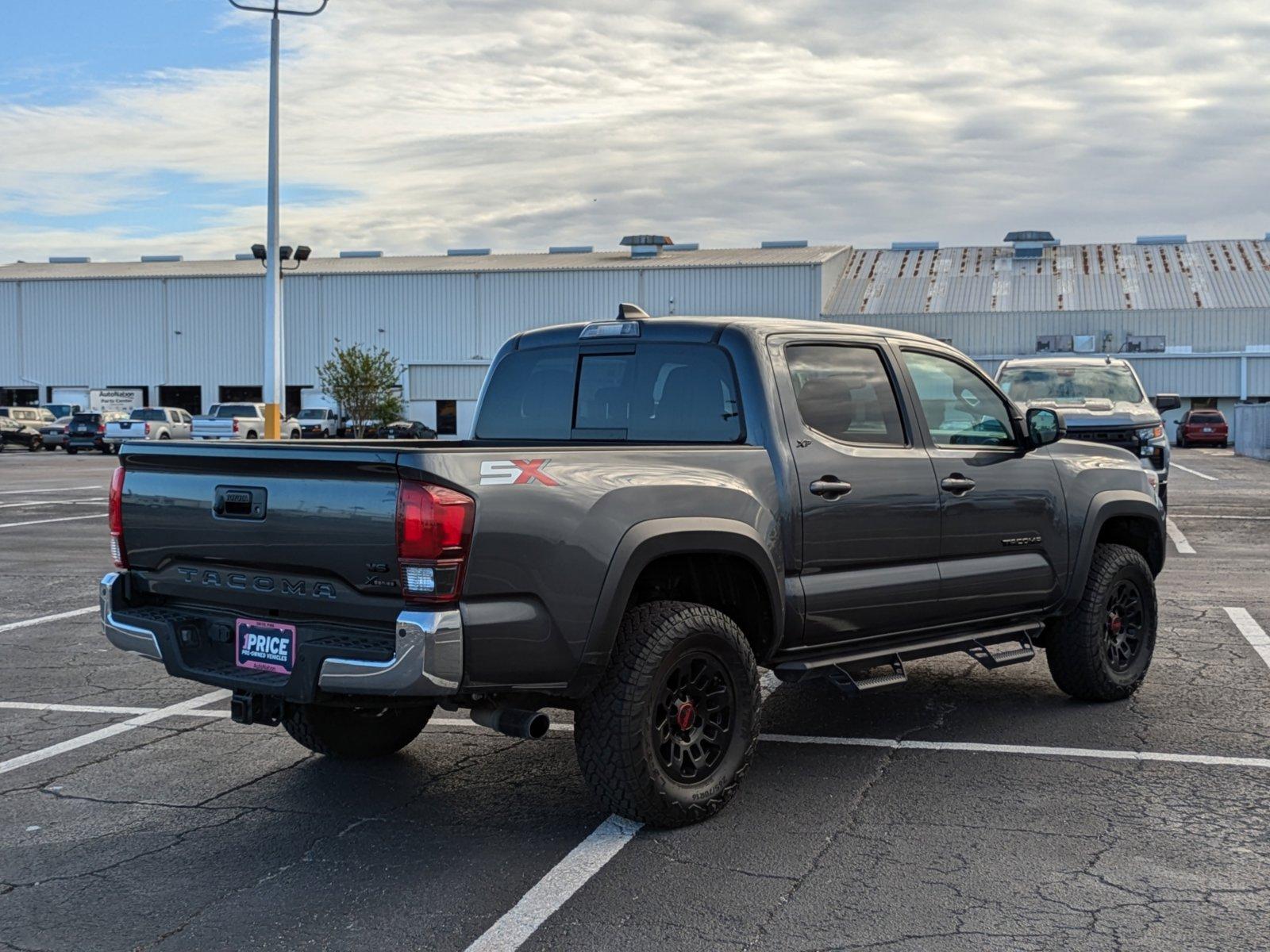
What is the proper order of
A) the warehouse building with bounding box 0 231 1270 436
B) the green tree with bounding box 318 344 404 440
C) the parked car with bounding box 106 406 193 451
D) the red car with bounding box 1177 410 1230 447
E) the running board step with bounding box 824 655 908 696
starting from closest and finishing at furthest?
1. the running board step with bounding box 824 655 908 696
2. the parked car with bounding box 106 406 193 451
3. the red car with bounding box 1177 410 1230 447
4. the green tree with bounding box 318 344 404 440
5. the warehouse building with bounding box 0 231 1270 436

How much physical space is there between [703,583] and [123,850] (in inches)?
94.7

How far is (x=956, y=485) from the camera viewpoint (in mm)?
6375

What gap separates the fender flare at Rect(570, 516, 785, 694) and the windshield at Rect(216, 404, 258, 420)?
139ft

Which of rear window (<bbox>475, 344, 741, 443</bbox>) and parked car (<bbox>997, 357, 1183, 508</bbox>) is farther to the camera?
parked car (<bbox>997, 357, 1183, 508</bbox>)

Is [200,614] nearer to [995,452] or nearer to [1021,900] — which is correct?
[1021,900]

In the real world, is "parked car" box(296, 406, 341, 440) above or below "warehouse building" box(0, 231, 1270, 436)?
below

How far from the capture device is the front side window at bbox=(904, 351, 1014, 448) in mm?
6559

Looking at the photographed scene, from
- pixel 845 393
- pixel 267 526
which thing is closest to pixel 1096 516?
pixel 845 393

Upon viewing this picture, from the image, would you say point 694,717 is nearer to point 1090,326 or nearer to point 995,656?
point 995,656

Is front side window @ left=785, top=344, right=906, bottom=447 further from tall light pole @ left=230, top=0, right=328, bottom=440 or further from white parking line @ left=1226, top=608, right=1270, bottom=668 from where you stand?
tall light pole @ left=230, top=0, right=328, bottom=440

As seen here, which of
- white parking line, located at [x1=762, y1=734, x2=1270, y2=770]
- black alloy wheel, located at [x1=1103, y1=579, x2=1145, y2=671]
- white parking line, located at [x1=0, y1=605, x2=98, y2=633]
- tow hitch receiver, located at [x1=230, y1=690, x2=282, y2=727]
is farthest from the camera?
white parking line, located at [x1=0, y1=605, x2=98, y2=633]

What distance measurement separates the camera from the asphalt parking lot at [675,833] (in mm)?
4191

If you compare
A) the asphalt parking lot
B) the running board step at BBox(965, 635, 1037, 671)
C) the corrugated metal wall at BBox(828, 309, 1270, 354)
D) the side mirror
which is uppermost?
the corrugated metal wall at BBox(828, 309, 1270, 354)

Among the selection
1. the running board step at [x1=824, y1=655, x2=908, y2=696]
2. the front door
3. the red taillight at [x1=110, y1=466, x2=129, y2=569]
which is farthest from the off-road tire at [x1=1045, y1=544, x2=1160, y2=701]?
the red taillight at [x1=110, y1=466, x2=129, y2=569]
